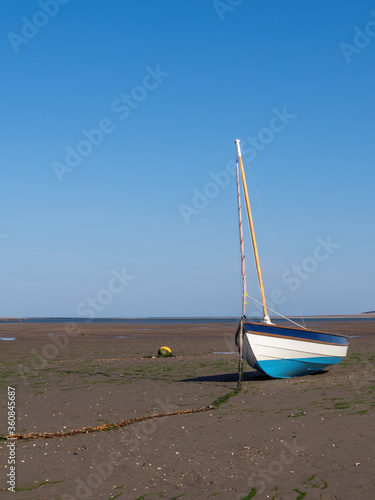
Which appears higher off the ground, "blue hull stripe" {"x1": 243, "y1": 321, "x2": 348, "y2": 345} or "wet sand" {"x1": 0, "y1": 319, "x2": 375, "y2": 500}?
"blue hull stripe" {"x1": 243, "y1": 321, "x2": 348, "y2": 345}

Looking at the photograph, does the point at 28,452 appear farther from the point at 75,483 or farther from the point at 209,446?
the point at 209,446

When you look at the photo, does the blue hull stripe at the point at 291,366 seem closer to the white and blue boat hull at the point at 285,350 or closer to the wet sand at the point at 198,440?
the white and blue boat hull at the point at 285,350

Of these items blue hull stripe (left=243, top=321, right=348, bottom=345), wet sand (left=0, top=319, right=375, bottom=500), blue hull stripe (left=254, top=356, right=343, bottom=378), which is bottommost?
wet sand (left=0, top=319, right=375, bottom=500)

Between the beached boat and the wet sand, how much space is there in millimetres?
620

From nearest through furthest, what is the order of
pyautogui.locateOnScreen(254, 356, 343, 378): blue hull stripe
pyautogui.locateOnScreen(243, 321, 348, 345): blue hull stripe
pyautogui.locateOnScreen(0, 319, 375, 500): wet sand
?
pyautogui.locateOnScreen(0, 319, 375, 500): wet sand → pyautogui.locateOnScreen(243, 321, 348, 345): blue hull stripe → pyautogui.locateOnScreen(254, 356, 343, 378): blue hull stripe

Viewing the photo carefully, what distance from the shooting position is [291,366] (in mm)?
18766

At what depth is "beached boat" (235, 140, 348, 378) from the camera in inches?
713

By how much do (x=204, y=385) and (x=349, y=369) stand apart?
6.43 metres

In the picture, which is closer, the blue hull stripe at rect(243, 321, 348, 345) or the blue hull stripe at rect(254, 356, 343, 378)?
the blue hull stripe at rect(243, 321, 348, 345)

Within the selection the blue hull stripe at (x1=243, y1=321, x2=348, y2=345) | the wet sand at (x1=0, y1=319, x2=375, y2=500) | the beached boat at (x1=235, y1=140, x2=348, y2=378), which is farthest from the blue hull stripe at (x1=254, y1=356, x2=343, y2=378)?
the blue hull stripe at (x1=243, y1=321, x2=348, y2=345)

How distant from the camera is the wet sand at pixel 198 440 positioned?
7828 millimetres

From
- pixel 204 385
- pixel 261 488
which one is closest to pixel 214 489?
pixel 261 488

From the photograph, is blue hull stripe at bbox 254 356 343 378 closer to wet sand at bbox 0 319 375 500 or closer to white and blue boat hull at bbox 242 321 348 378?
white and blue boat hull at bbox 242 321 348 378

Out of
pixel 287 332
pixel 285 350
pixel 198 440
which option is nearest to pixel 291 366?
pixel 285 350
